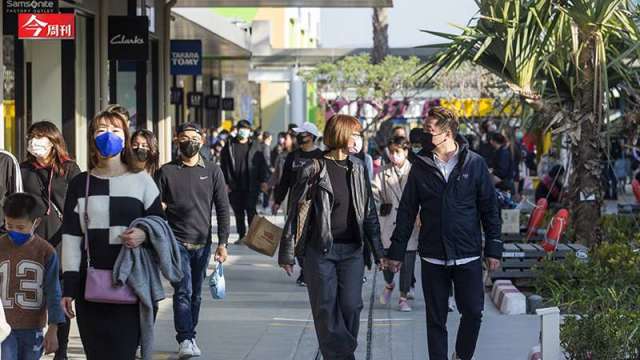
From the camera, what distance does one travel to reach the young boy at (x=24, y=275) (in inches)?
275

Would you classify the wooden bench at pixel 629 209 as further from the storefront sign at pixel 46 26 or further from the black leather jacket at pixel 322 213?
the black leather jacket at pixel 322 213

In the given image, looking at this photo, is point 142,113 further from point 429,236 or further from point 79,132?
point 429,236

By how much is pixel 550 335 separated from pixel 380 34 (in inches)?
1471

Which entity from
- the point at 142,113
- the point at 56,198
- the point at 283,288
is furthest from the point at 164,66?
the point at 56,198

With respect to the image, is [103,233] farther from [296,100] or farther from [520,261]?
[296,100]

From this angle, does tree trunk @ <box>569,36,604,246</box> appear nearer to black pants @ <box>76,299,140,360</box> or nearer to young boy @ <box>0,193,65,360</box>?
young boy @ <box>0,193,65,360</box>

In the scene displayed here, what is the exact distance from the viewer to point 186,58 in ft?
80.6

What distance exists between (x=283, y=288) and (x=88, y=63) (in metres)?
4.75

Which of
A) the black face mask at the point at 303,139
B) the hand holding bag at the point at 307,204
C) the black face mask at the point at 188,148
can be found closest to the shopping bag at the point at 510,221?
the black face mask at the point at 303,139

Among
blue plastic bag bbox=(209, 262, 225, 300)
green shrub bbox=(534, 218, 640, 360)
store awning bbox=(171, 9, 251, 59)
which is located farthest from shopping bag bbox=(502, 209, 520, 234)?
store awning bbox=(171, 9, 251, 59)

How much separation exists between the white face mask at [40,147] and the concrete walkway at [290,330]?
1690 millimetres

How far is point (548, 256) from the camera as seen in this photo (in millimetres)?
13219

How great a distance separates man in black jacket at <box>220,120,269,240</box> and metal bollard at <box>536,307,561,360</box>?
478 inches

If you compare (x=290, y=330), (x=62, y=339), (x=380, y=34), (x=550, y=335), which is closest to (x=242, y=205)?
(x=290, y=330)
